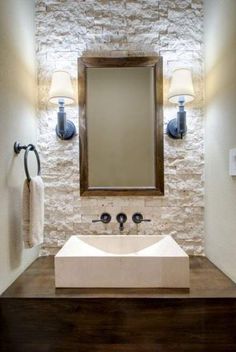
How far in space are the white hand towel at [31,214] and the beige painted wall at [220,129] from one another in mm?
1008

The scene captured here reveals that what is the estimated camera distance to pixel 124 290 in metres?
1.20

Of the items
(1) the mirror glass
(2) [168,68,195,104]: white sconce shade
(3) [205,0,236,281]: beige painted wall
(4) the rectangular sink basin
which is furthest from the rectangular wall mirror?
(4) the rectangular sink basin

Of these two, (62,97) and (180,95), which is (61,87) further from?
(180,95)

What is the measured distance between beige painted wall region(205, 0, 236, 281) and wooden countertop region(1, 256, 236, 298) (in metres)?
0.11

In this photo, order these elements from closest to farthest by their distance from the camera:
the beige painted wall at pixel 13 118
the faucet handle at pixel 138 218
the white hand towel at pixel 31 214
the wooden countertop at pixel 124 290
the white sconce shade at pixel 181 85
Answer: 1. the wooden countertop at pixel 124 290
2. the beige painted wall at pixel 13 118
3. the white hand towel at pixel 31 214
4. the white sconce shade at pixel 181 85
5. the faucet handle at pixel 138 218

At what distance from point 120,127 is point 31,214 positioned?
794 mm

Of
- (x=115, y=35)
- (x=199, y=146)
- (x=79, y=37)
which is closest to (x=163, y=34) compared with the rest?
(x=115, y=35)

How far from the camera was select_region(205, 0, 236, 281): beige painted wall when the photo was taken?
4.33ft

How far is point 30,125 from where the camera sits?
1.62 metres

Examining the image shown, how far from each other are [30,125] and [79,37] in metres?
0.68

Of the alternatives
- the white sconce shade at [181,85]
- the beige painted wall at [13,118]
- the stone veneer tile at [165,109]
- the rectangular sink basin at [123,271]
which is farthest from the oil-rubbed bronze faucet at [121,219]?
the white sconce shade at [181,85]

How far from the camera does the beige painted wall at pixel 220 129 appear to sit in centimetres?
132

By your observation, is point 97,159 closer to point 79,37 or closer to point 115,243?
point 115,243

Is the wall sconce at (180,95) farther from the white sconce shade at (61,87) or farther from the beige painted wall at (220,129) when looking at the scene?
the white sconce shade at (61,87)
